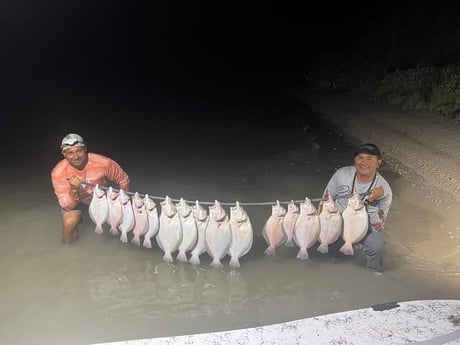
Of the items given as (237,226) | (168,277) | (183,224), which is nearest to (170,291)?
(168,277)

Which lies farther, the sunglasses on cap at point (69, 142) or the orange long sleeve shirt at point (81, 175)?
the orange long sleeve shirt at point (81, 175)

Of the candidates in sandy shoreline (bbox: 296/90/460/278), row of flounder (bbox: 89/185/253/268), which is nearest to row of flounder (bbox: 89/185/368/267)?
row of flounder (bbox: 89/185/253/268)

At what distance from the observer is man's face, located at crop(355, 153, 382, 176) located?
546 cm

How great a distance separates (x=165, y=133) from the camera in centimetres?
1439

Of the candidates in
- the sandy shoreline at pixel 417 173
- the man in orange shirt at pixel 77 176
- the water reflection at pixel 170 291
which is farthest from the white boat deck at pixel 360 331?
the man in orange shirt at pixel 77 176

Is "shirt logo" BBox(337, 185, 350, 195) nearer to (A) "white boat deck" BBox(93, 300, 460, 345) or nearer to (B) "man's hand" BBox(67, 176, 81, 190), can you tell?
(A) "white boat deck" BBox(93, 300, 460, 345)

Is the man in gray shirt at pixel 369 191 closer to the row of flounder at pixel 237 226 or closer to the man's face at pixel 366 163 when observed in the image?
the man's face at pixel 366 163

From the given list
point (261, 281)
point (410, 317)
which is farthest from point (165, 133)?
point (410, 317)

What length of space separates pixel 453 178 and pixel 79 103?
15.0 m

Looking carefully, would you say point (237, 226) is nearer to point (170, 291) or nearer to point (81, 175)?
point (170, 291)

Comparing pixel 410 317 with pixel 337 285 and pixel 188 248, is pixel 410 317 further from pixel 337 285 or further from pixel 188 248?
pixel 188 248

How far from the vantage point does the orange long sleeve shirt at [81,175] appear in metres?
6.27

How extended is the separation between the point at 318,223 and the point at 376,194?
73 centimetres

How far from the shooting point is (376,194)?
5441 millimetres
